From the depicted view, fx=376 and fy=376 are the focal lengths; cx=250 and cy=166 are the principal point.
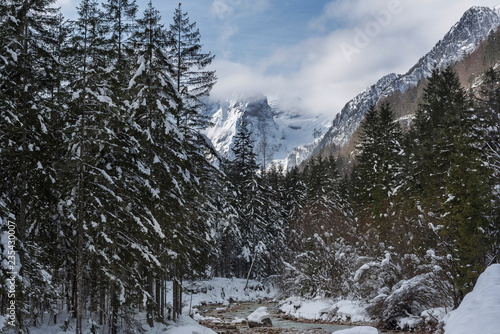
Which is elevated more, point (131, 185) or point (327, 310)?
point (131, 185)

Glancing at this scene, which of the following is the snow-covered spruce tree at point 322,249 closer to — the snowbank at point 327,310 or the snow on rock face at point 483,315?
the snowbank at point 327,310

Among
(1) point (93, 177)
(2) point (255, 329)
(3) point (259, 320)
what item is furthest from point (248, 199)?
(1) point (93, 177)

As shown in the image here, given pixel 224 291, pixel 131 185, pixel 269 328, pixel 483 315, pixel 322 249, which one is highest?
pixel 131 185

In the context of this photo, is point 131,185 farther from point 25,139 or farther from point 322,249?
point 322,249

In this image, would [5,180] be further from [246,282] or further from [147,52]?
[246,282]

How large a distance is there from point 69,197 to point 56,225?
234cm

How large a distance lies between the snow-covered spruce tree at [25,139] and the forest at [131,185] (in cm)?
5

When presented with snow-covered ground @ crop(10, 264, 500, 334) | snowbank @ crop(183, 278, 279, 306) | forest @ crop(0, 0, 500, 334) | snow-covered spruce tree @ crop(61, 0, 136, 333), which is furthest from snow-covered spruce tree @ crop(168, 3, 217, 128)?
snowbank @ crop(183, 278, 279, 306)

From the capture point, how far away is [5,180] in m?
11.0

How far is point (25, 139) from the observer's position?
439 inches

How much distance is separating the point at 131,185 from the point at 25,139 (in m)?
4.22

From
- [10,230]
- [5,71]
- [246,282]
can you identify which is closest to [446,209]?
[10,230]

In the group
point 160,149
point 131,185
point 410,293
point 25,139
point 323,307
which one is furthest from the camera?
point 323,307

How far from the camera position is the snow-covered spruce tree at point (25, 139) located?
10531mm
